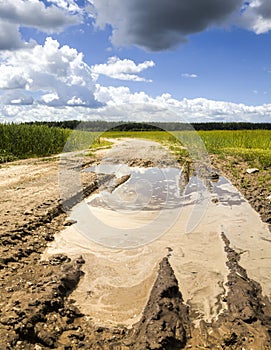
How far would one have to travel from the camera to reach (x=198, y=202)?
9305 mm

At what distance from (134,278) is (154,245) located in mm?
1357

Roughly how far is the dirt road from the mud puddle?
18 mm

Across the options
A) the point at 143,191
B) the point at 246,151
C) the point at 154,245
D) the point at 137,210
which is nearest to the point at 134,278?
the point at 154,245

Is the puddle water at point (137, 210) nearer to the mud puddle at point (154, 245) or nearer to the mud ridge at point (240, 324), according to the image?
the mud puddle at point (154, 245)

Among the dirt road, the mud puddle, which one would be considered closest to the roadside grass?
the mud puddle

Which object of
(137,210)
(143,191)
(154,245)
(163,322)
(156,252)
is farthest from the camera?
(143,191)

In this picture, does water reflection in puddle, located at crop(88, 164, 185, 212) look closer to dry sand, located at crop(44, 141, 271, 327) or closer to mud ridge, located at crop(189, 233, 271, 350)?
dry sand, located at crop(44, 141, 271, 327)

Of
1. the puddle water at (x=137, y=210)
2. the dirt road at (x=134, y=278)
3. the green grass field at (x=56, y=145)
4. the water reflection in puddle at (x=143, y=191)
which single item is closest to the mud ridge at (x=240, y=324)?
the dirt road at (x=134, y=278)

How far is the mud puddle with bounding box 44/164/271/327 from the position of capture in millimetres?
4219

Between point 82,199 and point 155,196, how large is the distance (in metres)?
2.17

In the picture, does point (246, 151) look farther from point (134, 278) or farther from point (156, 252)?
point (134, 278)

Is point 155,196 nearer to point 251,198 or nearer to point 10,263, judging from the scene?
point 251,198

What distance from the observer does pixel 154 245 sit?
611 centimetres

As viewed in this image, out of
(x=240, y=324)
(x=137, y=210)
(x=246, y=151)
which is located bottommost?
(x=137, y=210)
